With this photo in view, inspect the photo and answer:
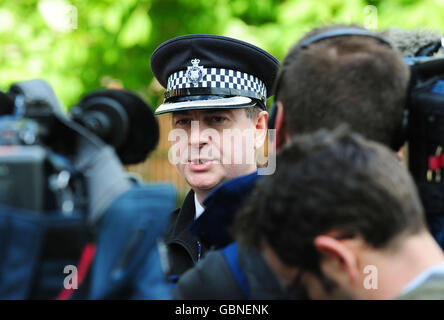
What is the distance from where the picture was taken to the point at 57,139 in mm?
1117

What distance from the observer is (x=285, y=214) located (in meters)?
1.10

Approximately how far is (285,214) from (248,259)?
0.58ft

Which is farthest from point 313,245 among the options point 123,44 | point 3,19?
point 3,19

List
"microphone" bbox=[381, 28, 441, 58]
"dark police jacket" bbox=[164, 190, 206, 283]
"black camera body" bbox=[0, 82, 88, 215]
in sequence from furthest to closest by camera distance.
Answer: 1. "dark police jacket" bbox=[164, 190, 206, 283]
2. "microphone" bbox=[381, 28, 441, 58]
3. "black camera body" bbox=[0, 82, 88, 215]

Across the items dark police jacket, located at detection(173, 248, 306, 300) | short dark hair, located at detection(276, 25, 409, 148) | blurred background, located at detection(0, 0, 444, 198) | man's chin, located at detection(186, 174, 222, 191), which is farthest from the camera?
blurred background, located at detection(0, 0, 444, 198)

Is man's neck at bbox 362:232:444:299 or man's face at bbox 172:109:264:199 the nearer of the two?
man's neck at bbox 362:232:444:299

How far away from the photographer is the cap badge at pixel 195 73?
230 centimetres

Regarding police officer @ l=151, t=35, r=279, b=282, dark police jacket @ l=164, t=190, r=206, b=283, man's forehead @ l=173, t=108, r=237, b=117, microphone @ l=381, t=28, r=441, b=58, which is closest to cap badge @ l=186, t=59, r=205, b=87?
police officer @ l=151, t=35, r=279, b=282

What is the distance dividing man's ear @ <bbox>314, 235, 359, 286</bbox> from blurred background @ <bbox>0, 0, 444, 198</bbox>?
10.4 ft

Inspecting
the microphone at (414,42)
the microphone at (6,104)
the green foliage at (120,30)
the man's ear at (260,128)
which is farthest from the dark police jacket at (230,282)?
the green foliage at (120,30)

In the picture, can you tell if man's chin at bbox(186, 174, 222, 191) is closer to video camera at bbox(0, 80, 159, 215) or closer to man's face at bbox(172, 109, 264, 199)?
man's face at bbox(172, 109, 264, 199)

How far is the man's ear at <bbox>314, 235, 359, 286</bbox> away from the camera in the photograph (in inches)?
42.0

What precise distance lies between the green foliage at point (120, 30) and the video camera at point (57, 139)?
300cm

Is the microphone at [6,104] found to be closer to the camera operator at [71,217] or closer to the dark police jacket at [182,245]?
the camera operator at [71,217]
